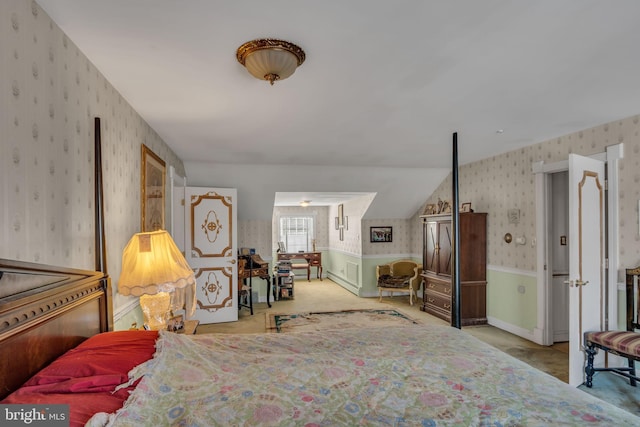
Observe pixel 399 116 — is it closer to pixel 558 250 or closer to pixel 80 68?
pixel 80 68

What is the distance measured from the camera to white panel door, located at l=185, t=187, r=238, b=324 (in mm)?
4938

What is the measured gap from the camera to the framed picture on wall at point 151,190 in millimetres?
2932

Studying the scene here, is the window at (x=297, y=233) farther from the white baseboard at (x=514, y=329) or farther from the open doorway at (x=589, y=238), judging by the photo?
the open doorway at (x=589, y=238)

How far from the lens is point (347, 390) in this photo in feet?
3.97

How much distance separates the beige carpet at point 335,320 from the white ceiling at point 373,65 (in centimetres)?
259

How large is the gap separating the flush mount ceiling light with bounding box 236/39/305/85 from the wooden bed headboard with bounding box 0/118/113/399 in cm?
132

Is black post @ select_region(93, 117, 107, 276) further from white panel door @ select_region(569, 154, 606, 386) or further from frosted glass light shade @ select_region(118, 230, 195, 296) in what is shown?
white panel door @ select_region(569, 154, 606, 386)

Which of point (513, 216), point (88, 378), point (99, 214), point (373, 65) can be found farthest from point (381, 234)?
point (88, 378)

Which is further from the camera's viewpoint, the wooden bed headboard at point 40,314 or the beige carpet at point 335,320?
the beige carpet at point 335,320

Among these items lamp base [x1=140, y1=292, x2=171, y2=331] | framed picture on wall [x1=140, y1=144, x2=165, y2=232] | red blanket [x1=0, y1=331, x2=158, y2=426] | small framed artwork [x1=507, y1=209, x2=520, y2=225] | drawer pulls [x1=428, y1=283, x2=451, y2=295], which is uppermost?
framed picture on wall [x1=140, y1=144, x2=165, y2=232]

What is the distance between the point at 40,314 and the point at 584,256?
3713 mm

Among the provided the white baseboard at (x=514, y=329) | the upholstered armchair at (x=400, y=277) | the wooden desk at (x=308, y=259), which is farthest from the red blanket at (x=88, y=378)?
the wooden desk at (x=308, y=259)

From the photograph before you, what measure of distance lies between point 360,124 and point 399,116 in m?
0.38

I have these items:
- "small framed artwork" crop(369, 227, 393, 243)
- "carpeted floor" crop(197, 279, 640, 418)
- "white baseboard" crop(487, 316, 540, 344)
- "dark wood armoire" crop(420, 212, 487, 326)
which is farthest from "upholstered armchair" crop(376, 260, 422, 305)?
"white baseboard" crop(487, 316, 540, 344)
